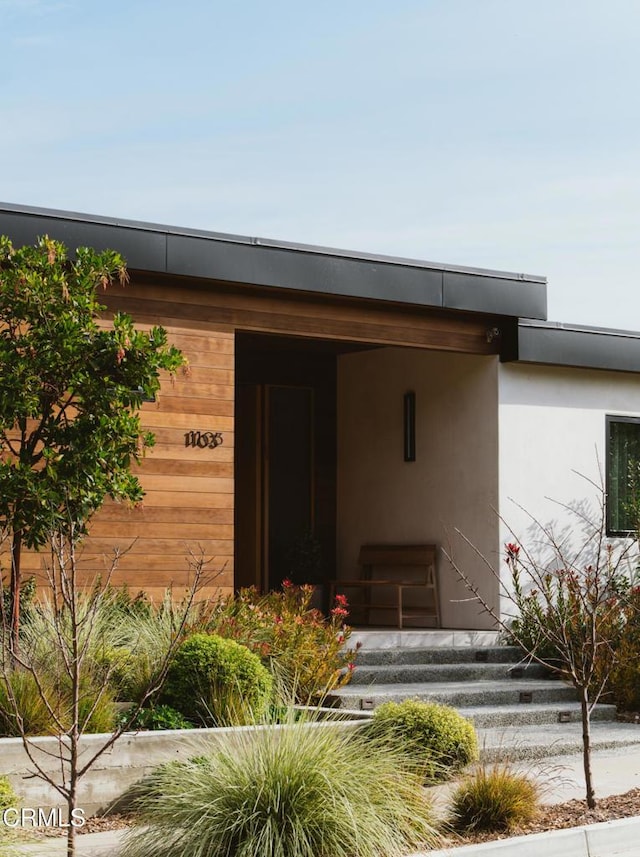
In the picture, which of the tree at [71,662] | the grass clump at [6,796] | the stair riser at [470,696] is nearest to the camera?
the grass clump at [6,796]

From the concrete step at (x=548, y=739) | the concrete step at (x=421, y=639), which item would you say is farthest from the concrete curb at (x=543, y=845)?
the concrete step at (x=421, y=639)

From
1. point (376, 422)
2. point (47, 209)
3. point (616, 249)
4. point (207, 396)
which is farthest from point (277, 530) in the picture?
point (616, 249)

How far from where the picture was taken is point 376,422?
14836mm

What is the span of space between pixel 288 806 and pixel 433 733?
8.24ft

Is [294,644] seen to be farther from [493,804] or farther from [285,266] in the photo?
[285,266]

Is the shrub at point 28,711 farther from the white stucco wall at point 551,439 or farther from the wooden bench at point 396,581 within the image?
the white stucco wall at point 551,439

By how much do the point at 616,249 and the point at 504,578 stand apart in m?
11.6

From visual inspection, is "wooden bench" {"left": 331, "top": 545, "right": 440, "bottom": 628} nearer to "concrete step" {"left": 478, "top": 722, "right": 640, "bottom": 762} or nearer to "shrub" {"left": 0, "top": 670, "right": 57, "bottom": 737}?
"concrete step" {"left": 478, "top": 722, "right": 640, "bottom": 762}

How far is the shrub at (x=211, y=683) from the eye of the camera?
872cm

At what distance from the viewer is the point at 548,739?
9898 mm

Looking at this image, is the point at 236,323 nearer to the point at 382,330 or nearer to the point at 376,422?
the point at 382,330

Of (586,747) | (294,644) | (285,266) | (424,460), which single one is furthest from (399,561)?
(586,747)

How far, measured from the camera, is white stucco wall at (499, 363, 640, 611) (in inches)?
516

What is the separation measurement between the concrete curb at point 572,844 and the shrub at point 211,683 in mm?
2519
